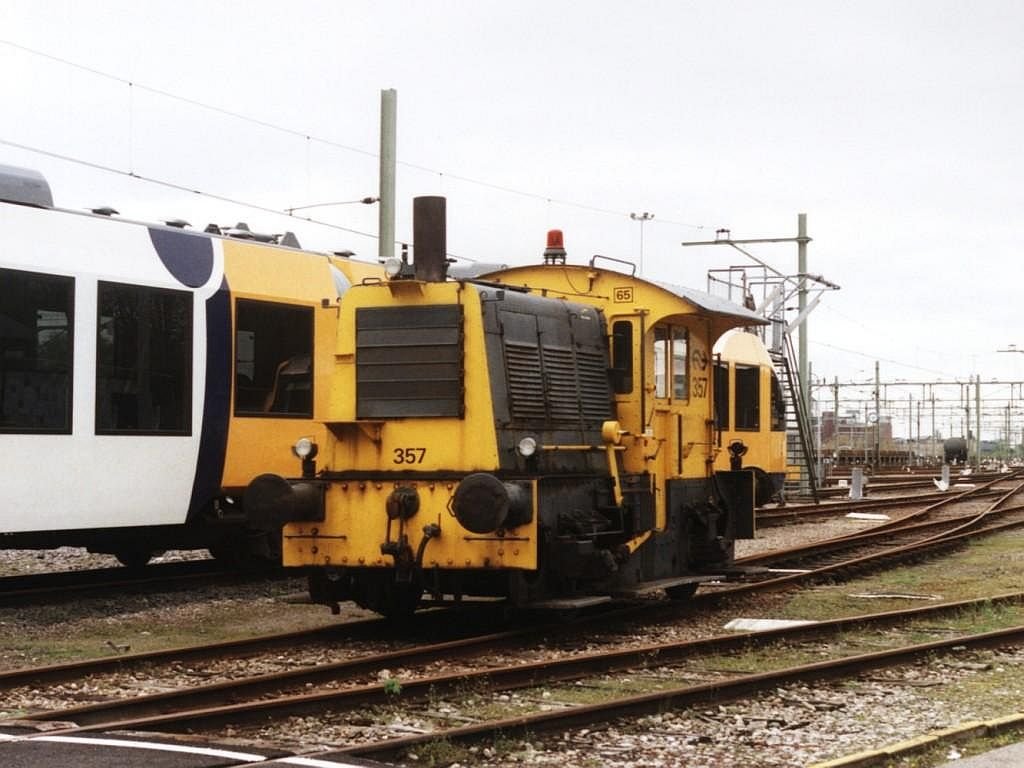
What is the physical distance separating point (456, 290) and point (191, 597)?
459 centimetres

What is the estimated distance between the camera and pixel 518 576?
1034 cm

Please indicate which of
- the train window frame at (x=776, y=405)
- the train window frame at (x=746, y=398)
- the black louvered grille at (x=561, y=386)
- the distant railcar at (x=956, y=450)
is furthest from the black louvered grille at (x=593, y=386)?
the distant railcar at (x=956, y=450)

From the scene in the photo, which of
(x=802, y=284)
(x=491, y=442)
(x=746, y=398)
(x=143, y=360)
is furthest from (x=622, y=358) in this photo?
(x=802, y=284)

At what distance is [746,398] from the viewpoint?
2430 centimetres

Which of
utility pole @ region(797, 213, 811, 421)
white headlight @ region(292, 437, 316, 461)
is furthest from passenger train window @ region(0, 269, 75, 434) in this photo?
utility pole @ region(797, 213, 811, 421)

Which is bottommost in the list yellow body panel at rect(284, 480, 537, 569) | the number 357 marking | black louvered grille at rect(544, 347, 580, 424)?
yellow body panel at rect(284, 480, 537, 569)

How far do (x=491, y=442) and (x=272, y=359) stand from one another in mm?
4063

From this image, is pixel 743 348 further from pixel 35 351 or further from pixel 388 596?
pixel 35 351

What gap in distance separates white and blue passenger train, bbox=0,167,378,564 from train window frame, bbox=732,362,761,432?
10.7 meters

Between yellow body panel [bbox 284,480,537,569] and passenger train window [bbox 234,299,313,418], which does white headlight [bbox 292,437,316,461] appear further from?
passenger train window [bbox 234,299,313,418]

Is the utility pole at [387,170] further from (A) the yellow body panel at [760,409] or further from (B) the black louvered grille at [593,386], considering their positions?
(B) the black louvered grille at [593,386]

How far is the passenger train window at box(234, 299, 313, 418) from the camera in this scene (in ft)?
44.5

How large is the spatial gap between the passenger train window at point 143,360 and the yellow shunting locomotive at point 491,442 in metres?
2.04

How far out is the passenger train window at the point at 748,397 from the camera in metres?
24.0
